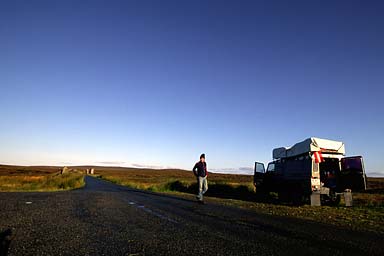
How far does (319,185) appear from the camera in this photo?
1400cm

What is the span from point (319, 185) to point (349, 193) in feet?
5.23

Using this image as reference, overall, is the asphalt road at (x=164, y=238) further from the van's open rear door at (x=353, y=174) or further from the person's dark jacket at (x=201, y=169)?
the van's open rear door at (x=353, y=174)

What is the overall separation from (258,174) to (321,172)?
17.8 feet

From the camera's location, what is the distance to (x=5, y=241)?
184 inches

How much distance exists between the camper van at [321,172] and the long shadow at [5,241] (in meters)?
12.0

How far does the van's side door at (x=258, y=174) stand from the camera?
2025cm

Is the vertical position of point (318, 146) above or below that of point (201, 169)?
above

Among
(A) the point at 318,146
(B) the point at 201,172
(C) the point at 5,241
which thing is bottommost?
(C) the point at 5,241

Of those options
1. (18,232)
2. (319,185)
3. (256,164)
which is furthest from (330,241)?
(256,164)

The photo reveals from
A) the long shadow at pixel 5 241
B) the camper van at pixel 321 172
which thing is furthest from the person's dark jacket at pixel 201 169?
the long shadow at pixel 5 241

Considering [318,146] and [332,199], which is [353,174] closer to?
[332,199]

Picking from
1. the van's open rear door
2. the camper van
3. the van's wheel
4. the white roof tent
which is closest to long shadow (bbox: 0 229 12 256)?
the camper van

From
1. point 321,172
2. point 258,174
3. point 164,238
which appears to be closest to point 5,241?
point 164,238

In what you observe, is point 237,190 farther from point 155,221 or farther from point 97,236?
point 97,236
